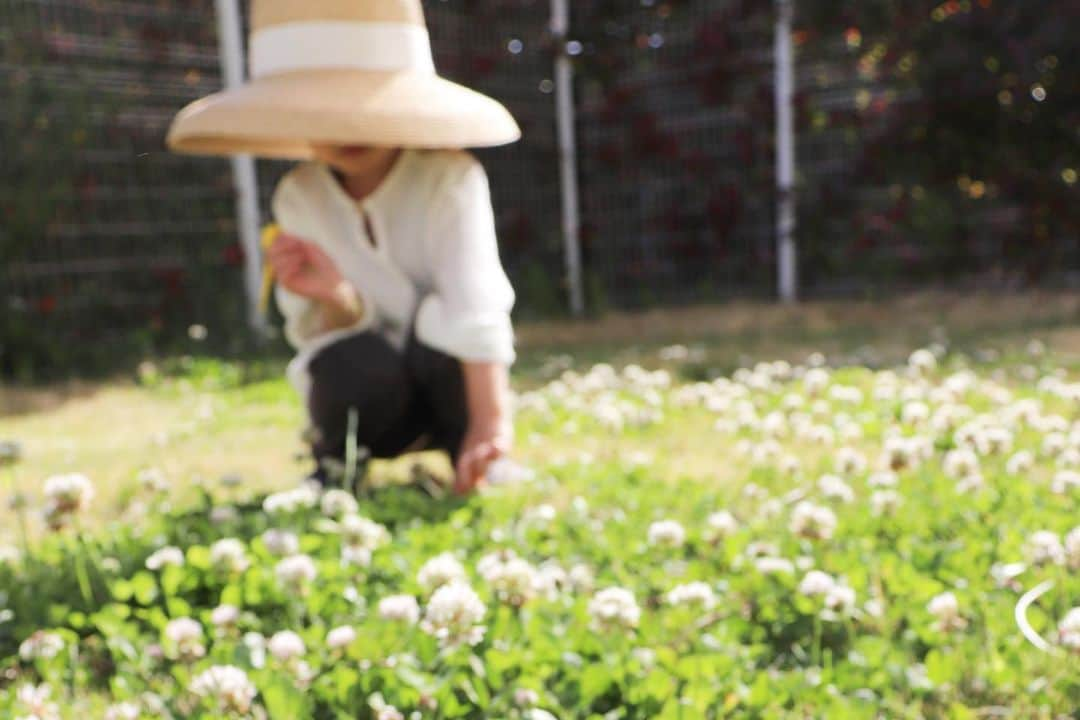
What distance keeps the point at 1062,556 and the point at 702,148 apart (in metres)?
6.48

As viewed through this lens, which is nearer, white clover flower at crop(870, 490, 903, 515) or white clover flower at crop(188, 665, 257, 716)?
white clover flower at crop(188, 665, 257, 716)

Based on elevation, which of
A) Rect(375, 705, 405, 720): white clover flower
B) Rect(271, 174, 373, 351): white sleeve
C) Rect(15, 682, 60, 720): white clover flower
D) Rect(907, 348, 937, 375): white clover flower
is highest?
Rect(271, 174, 373, 351): white sleeve

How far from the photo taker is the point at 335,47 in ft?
7.98

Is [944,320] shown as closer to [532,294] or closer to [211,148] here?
[532,294]

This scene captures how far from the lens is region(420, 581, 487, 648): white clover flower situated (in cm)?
138

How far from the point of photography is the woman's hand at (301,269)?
249 centimetres

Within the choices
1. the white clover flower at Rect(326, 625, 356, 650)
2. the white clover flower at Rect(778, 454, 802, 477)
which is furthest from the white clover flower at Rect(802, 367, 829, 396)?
the white clover flower at Rect(326, 625, 356, 650)

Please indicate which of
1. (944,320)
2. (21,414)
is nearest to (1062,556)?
(21,414)

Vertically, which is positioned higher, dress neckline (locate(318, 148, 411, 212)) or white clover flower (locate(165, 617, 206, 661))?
dress neckline (locate(318, 148, 411, 212))

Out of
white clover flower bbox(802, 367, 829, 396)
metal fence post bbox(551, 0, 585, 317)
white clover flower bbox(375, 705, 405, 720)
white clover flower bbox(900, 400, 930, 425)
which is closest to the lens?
white clover flower bbox(375, 705, 405, 720)

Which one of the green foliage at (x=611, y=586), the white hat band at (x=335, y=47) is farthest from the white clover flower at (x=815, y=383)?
the white hat band at (x=335, y=47)

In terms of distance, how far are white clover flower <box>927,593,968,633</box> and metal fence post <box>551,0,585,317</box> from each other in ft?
20.5

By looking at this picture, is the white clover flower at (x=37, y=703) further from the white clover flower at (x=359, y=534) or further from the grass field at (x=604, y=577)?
the white clover flower at (x=359, y=534)

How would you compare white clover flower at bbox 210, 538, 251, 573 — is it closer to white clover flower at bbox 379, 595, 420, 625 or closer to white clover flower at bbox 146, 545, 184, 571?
white clover flower at bbox 146, 545, 184, 571
